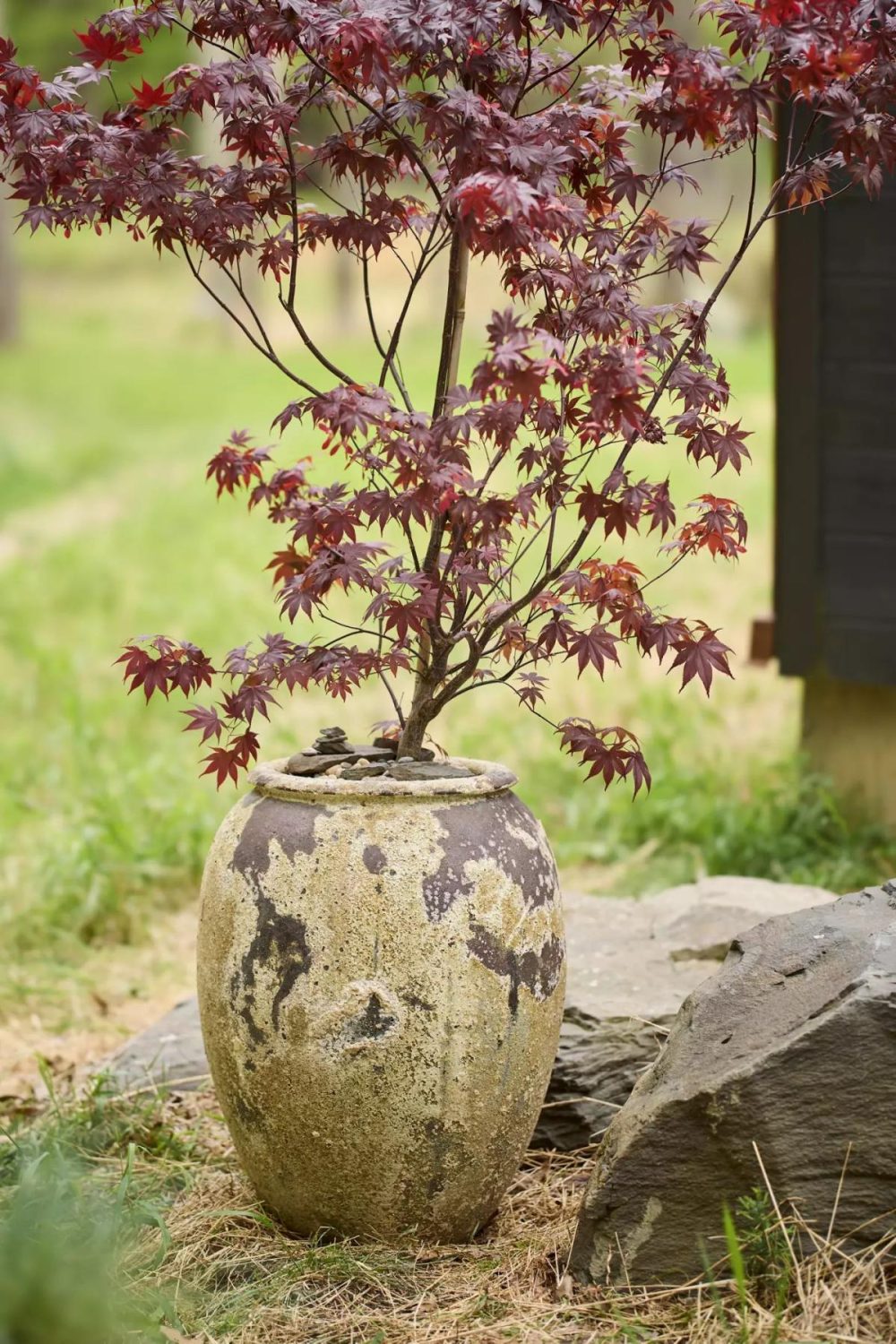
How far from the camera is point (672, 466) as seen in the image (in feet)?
38.0

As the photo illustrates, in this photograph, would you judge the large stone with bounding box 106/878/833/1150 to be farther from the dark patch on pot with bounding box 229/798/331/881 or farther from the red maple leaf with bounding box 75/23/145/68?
the red maple leaf with bounding box 75/23/145/68

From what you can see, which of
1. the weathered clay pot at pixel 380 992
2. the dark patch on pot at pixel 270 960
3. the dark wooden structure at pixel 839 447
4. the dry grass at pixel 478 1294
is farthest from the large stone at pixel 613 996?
the dark wooden structure at pixel 839 447

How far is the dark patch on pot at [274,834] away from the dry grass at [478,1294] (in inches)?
28.7

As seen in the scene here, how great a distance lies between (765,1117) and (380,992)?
2.32 ft

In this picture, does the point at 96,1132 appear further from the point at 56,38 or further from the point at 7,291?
the point at 56,38

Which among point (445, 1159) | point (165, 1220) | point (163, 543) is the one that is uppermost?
point (163, 543)

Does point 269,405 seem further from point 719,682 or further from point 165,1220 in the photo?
point 165,1220

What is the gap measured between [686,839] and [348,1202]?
303 centimetres

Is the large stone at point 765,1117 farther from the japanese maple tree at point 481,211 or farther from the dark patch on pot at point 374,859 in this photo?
the dark patch on pot at point 374,859

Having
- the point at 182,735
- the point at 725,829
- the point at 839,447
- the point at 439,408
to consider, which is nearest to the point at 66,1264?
the point at 439,408

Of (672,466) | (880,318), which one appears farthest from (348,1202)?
(672,466)

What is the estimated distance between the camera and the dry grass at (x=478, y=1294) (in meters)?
2.42

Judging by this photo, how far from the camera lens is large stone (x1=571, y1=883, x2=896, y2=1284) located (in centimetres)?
245

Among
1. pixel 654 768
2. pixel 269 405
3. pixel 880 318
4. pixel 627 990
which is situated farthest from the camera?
pixel 269 405
